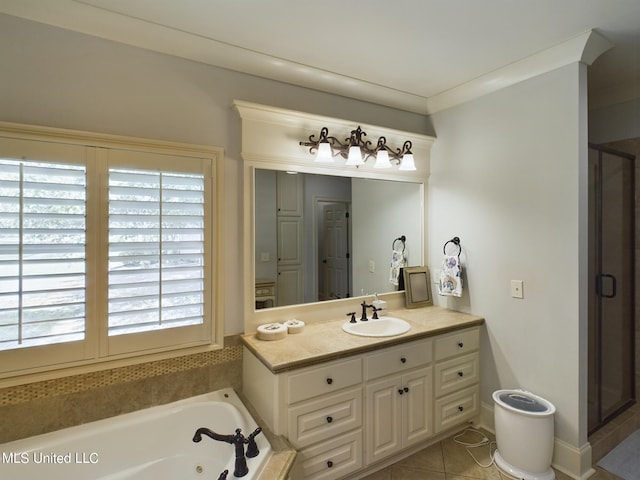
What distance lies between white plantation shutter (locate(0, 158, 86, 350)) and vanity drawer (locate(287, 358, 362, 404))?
109 centimetres

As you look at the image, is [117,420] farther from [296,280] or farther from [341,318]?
[341,318]

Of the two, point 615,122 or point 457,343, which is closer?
point 457,343

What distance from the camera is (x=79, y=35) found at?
1663 millimetres

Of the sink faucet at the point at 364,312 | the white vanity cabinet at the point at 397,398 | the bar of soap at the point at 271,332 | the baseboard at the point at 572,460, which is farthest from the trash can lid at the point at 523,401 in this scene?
the bar of soap at the point at 271,332

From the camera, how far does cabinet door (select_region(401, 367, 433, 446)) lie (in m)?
2.05

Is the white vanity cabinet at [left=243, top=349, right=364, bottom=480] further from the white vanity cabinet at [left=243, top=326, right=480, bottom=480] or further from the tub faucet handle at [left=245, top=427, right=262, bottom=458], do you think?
the tub faucet handle at [left=245, top=427, right=262, bottom=458]

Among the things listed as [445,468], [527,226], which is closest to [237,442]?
[445,468]

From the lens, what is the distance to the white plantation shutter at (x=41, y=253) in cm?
148

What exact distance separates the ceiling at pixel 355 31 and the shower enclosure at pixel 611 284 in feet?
2.42

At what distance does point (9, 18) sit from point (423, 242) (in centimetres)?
286

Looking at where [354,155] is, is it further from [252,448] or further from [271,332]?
[252,448]

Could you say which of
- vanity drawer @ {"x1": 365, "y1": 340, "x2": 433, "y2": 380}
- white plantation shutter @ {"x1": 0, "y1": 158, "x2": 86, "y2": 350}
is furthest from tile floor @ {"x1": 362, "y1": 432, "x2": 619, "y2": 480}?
white plantation shutter @ {"x1": 0, "y1": 158, "x2": 86, "y2": 350}

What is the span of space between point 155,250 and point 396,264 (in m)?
1.82

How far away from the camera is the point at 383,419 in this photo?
77.0 inches
